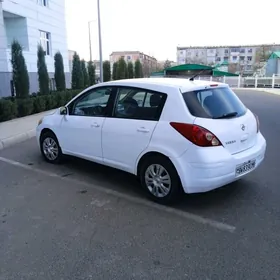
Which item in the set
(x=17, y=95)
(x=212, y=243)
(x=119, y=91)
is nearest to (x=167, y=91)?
(x=119, y=91)

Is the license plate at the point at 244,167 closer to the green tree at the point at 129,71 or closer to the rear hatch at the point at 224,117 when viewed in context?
the rear hatch at the point at 224,117

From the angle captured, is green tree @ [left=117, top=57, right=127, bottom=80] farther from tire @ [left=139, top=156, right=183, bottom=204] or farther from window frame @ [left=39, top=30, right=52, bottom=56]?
tire @ [left=139, top=156, right=183, bottom=204]

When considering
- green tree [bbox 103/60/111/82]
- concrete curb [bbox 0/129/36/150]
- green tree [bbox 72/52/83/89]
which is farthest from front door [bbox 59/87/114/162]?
green tree [bbox 103/60/111/82]

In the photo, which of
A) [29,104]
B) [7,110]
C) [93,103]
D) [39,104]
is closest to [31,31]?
[39,104]

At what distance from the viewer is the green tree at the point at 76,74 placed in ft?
58.4

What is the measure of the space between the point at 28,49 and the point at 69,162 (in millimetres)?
14870

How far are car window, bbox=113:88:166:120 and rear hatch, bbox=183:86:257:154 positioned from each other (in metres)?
0.40

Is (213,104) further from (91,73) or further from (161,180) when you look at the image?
(91,73)

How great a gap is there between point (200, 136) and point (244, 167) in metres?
0.83

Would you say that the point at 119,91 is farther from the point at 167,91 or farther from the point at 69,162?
the point at 69,162

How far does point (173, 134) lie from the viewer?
3645mm

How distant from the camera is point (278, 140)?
7527 millimetres

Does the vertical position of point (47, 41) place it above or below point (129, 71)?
above

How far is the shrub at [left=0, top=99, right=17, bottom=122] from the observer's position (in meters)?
10.2
